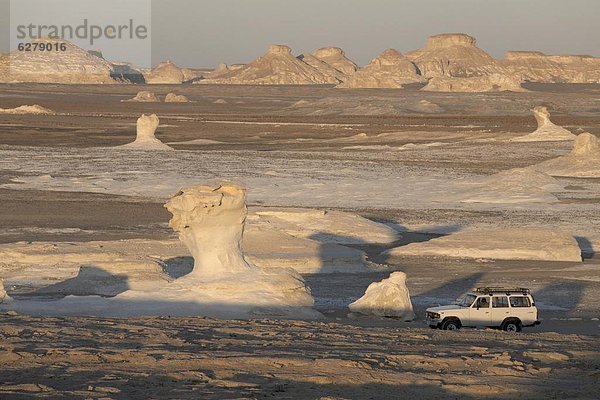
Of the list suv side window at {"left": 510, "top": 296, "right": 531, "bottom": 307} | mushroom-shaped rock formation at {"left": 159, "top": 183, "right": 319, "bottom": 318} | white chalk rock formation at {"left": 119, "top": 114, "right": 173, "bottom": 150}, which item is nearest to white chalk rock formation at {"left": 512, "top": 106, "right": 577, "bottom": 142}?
white chalk rock formation at {"left": 119, "top": 114, "right": 173, "bottom": 150}

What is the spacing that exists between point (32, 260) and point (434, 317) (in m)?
9.32

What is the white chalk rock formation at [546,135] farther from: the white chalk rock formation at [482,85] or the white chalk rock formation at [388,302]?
the white chalk rock formation at [482,85]

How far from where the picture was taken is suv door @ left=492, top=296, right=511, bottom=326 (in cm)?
1805

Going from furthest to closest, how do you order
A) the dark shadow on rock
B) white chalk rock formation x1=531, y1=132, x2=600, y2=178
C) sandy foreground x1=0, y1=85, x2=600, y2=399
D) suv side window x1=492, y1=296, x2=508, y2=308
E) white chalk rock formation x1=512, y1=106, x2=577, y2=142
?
white chalk rock formation x1=512, y1=106, x2=577, y2=142 → white chalk rock formation x1=531, y1=132, x2=600, y2=178 → the dark shadow on rock → suv side window x1=492, y1=296, x2=508, y2=308 → sandy foreground x1=0, y1=85, x2=600, y2=399

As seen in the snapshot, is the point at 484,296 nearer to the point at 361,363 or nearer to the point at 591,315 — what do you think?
the point at 591,315

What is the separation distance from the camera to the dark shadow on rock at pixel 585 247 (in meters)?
28.3

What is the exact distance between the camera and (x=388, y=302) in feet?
60.2

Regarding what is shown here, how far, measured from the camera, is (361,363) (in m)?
11.5

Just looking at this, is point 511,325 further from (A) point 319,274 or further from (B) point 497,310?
(A) point 319,274

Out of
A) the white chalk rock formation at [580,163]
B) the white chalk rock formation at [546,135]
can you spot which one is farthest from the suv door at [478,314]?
the white chalk rock formation at [546,135]

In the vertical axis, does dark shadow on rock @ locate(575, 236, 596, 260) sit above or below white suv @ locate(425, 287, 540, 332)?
above

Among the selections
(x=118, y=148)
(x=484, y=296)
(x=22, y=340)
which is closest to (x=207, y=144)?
(x=118, y=148)

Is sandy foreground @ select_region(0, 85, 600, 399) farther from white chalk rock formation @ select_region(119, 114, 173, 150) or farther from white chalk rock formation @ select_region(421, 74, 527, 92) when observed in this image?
white chalk rock formation @ select_region(421, 74, 527, 92)

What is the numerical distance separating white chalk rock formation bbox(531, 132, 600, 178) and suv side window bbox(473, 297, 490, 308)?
31.2 m
